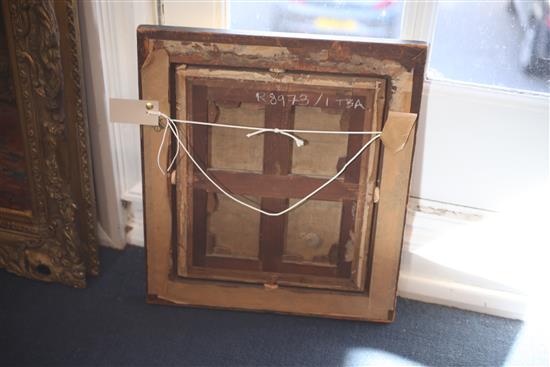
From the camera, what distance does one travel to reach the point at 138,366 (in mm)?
1192

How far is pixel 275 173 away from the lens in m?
1.21

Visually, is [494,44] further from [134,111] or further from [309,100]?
[134,111]

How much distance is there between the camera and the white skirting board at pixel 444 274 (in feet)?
4.50

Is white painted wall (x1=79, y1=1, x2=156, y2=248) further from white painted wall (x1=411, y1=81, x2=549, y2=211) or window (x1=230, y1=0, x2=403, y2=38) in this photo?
white painted wall (x1=411, y1=81, x2=549, y2=211)

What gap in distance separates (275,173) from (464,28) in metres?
0.51

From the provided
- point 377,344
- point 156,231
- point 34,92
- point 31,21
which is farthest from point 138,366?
point 31,21

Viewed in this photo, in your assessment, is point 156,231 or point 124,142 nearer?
point 156,231

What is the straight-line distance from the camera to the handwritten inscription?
1127 mm

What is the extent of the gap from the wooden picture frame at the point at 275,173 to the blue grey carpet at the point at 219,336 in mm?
46

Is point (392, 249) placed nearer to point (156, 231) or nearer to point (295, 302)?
point (295, 302)

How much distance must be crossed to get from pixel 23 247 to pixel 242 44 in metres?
0.77

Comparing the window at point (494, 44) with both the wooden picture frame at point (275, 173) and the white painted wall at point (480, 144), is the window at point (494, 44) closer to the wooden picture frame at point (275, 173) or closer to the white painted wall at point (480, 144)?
the white painted wall at point (480, 144)

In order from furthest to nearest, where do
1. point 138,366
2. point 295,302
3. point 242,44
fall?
point 295,302
point 138,366
point 242,44

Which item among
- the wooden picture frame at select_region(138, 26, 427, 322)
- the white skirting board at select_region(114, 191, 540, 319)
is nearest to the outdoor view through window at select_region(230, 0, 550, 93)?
the wooden picture frame at select_region(138, 26, 427, 322)
